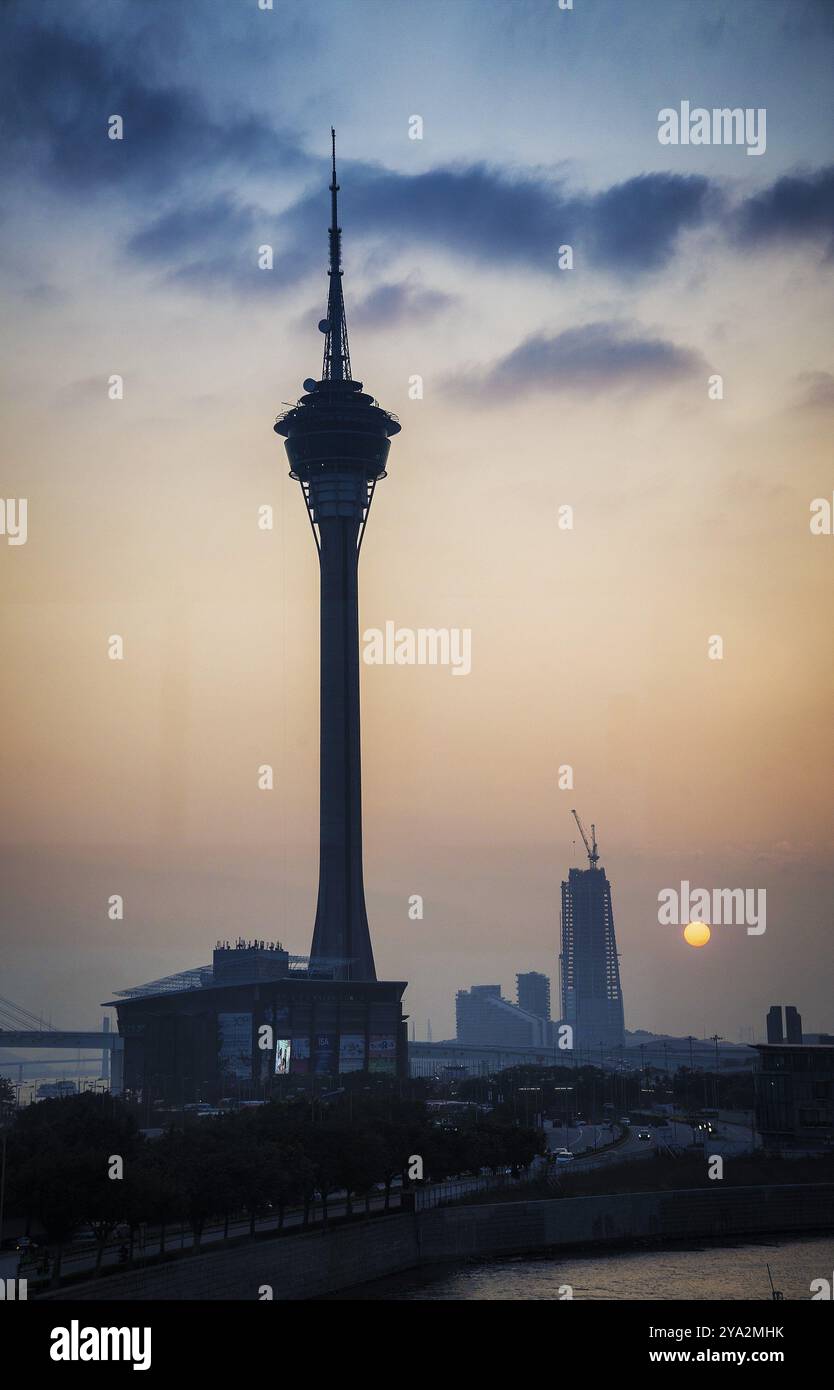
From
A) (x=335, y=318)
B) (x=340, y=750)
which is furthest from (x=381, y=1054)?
(x=335, y=318)

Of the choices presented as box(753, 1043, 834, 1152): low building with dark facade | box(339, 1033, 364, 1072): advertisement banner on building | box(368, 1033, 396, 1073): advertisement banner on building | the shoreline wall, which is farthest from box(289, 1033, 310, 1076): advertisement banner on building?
the shoreline wall

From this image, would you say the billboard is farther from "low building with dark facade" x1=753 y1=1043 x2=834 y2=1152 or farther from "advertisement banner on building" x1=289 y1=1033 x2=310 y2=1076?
"low building with dark facade" x1=753 y1=1043 x2=834 y2=1152

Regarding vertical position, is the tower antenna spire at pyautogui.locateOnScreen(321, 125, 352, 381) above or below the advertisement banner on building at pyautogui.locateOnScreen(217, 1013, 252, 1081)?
above

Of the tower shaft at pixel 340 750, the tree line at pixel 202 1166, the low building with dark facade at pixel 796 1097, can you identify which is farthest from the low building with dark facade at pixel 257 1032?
the tree line at pixel 202 1166

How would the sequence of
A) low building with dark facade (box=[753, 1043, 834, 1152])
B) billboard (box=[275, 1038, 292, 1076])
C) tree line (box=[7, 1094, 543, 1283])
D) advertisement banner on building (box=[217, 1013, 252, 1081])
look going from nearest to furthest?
1. tree line (box=[7, 1094, 543, 1283])
2. low building with dark facade (box=[753, 1043, 834, 1152])
3. advertisement banner on building (box=[217, 1013, 252, 1081])
4. billboard (box=[275, 1038, 292, 1076])
